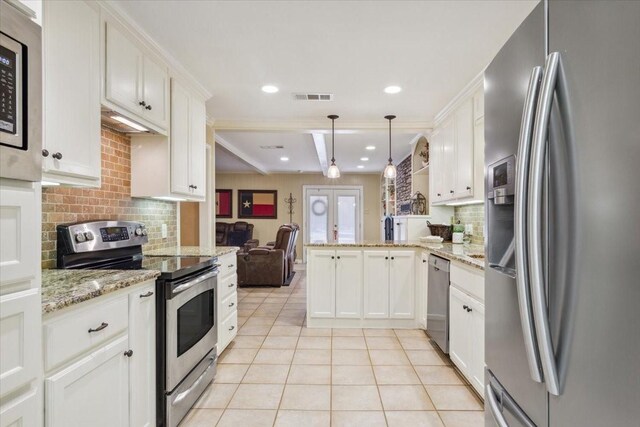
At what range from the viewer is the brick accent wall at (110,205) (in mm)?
1826

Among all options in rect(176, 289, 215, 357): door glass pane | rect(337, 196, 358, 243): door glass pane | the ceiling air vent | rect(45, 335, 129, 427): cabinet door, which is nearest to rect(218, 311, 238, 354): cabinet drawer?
rect(176, 289, 215, 357): door glass pane

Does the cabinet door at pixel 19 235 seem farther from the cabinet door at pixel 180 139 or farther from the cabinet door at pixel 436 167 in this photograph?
the cabinet door at pixel 436 167

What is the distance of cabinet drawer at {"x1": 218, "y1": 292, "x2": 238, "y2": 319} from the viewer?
2750 millimetres

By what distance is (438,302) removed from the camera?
2980 mm

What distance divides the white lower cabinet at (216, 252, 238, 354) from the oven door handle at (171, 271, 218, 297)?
33 centimetres

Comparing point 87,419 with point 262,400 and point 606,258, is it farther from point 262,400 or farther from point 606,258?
point 606,258

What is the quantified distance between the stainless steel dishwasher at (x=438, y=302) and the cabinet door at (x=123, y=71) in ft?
8.54

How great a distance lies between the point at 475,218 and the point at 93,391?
11.4 ft

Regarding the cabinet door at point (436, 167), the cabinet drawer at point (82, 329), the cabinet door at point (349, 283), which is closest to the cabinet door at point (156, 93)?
the cabinet drawer at point (82, 329)

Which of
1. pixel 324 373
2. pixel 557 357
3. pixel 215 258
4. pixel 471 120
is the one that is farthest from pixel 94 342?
pixel 471 120

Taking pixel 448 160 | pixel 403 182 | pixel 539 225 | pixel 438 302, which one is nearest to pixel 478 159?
pixel 448 160

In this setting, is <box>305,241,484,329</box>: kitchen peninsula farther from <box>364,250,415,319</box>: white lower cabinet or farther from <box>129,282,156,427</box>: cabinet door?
<box>129,282,156,427</box>: cabinet door

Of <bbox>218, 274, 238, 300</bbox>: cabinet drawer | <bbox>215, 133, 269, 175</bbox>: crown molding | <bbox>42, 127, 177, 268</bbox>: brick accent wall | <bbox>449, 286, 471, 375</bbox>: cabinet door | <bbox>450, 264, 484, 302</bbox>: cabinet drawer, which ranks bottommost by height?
<bbox>449, 286, 471, 375</bbox>: cabinet door

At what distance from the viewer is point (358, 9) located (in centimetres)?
198
